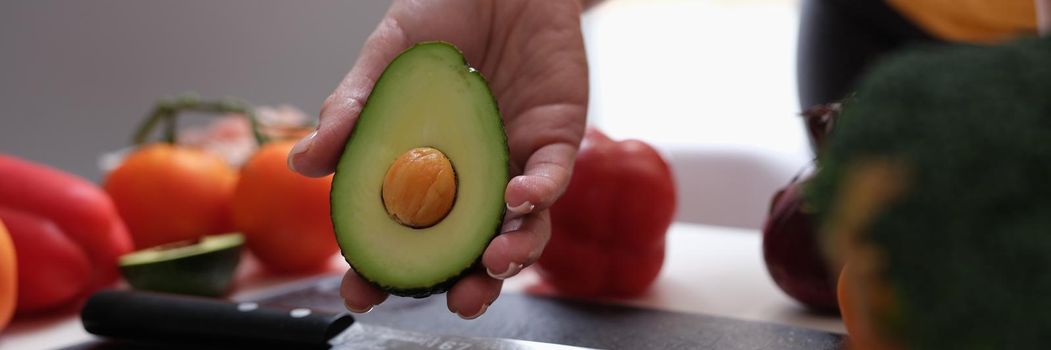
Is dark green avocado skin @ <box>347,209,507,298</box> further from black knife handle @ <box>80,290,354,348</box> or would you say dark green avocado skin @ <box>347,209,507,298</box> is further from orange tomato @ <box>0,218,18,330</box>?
orange tomato @ <box>0,218,18,330</box>

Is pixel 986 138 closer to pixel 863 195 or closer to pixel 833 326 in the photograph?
pixel 863 195

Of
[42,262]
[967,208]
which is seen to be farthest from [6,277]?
[967,208]

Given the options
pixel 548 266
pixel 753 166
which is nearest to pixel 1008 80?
pixel 548 266

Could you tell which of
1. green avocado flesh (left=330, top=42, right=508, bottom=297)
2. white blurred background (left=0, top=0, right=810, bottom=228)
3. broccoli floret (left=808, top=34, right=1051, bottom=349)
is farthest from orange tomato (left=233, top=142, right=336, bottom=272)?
white blurred background (left=0, top=0, right=810, bottom=228)

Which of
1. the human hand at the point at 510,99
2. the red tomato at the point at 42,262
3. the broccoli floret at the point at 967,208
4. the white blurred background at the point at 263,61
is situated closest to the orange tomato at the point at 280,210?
the red tomato at the point at 42,262

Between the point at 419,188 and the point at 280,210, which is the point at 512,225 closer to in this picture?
the point at 419,188

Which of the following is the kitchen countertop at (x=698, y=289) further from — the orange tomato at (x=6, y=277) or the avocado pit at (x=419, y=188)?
the avocado pit at (x=419, y=188)
